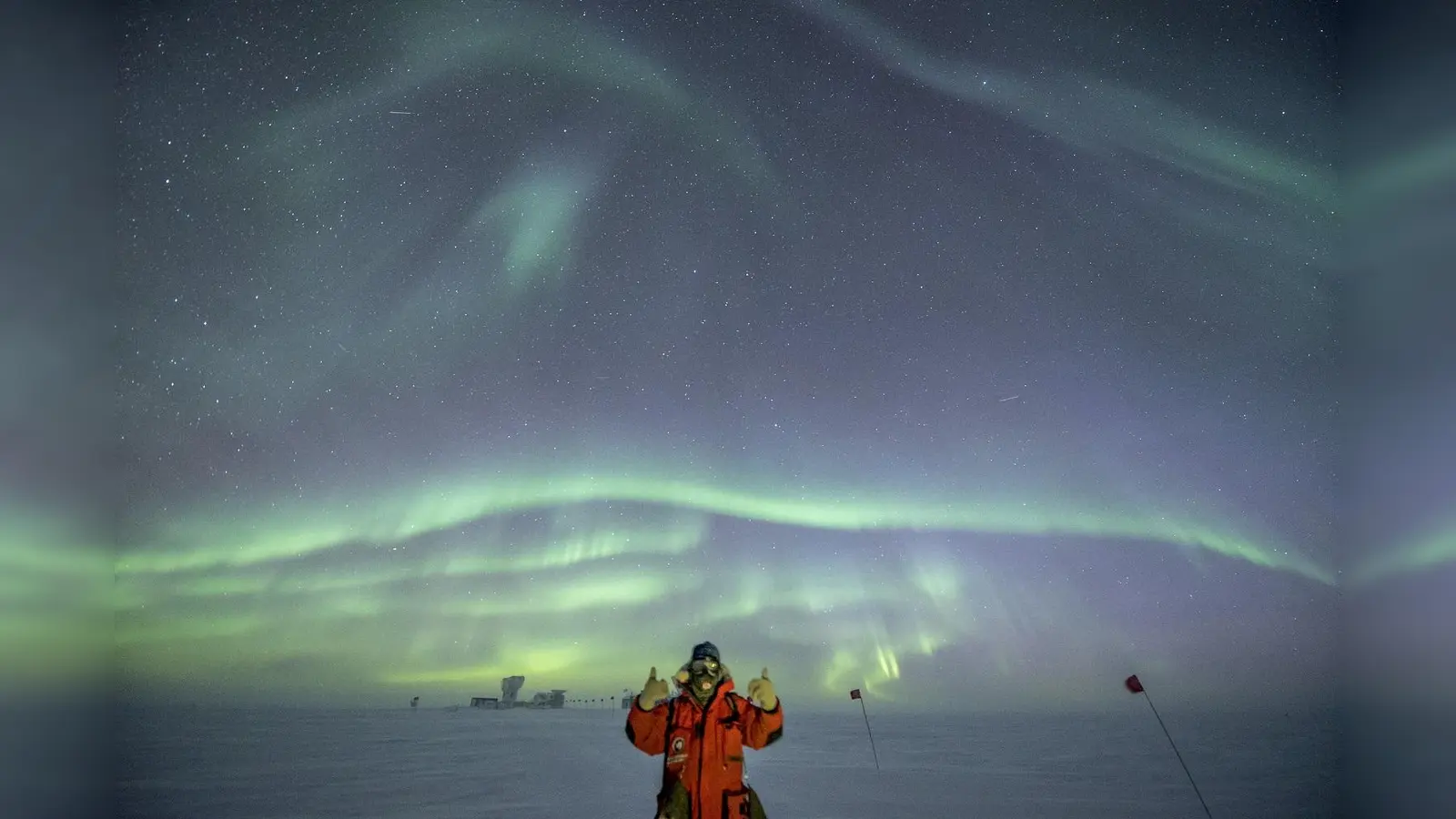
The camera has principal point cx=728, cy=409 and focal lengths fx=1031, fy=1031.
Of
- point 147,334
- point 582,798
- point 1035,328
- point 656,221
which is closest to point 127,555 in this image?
point 147,334

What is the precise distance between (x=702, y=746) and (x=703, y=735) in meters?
0.03

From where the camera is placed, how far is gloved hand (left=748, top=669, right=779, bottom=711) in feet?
10.7

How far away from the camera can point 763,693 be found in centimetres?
325

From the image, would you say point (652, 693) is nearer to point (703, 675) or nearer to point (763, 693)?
point (703, 675)

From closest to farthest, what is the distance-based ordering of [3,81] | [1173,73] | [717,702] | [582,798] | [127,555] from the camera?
[717,702] < [3,81] < [127,555] < [1173,73] < [582,798]

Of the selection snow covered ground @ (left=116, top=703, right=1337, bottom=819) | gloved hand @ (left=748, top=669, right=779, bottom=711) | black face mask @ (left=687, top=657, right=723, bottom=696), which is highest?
black face mask @ (left=687, top=657, right=723, bottom=696)

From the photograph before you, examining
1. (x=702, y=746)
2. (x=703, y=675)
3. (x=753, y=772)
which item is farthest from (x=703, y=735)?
(x=753, y=772)

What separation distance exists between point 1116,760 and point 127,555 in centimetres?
664

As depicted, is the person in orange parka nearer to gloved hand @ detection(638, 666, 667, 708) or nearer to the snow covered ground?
gloved hand @ detection(638, 666, 667, 708)

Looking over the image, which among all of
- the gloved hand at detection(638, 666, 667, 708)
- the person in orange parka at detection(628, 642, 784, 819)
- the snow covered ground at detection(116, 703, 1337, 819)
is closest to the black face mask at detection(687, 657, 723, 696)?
the person in orange parka at detection(628, 642, 784, 819)

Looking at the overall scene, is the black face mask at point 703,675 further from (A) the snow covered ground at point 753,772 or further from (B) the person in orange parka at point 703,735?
(A) the snow covered ground at point 753,772

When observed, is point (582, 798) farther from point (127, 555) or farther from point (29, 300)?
point (29, 300)

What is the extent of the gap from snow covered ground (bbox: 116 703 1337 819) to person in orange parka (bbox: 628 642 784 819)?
113 inches

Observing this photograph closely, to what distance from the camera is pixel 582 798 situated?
6348 millimetres
